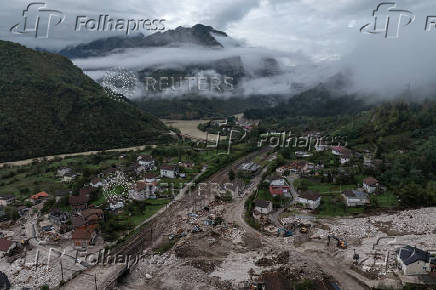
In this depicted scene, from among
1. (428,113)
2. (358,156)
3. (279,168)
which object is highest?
(428,113)

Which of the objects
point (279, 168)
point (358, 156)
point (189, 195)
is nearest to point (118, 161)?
point (189, 195)

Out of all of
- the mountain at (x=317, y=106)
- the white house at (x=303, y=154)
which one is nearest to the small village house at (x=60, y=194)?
the white house at (x=303, y=154)

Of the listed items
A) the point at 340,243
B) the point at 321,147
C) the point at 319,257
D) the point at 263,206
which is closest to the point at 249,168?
the point at 263,206

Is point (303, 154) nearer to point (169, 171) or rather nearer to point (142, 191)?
point (169, 171)

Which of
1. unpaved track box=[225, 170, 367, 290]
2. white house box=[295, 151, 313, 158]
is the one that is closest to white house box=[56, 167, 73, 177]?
unpaved track box=[225, 170, 367, 290]

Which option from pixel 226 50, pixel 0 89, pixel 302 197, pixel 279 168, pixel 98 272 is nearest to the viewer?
pixel 98 272

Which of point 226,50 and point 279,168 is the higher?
point 226,50

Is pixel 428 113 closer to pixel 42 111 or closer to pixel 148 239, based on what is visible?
pixel 148 239
